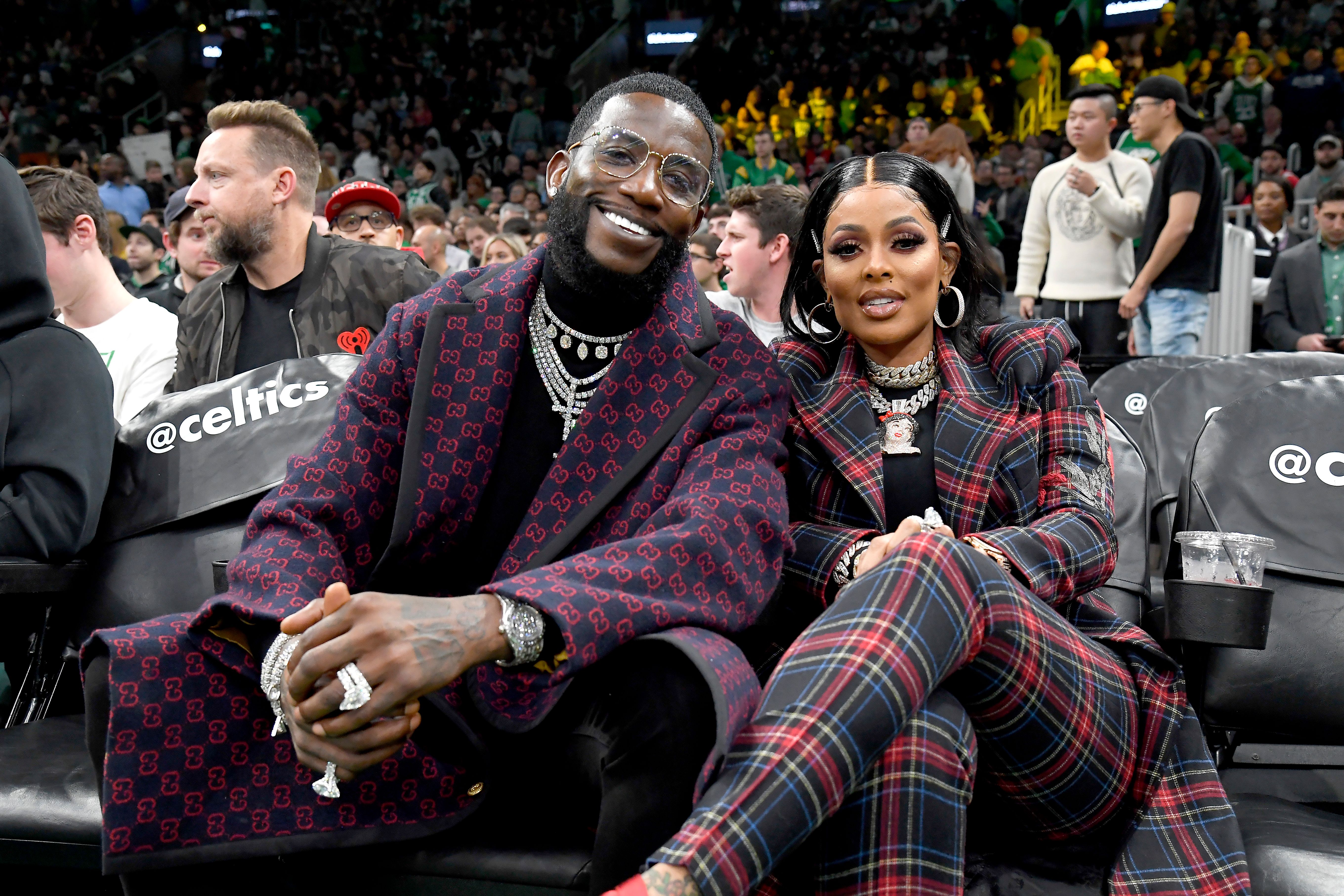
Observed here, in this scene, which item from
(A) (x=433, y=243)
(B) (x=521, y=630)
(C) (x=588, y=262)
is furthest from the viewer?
(A) (x=433, y=243)

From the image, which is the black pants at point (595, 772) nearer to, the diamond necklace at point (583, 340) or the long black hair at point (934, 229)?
the diamond necklace at point (583, 340)

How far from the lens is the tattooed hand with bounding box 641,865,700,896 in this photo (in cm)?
139

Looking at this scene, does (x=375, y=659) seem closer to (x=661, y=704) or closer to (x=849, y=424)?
(x=661, y=704)

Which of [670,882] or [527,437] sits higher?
[527,437]

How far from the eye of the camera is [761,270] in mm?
4566

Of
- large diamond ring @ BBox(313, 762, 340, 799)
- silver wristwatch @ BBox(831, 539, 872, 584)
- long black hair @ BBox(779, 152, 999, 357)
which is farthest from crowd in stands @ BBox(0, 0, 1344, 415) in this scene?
large diamond ring @ BBox(313, 762, 340, 799)

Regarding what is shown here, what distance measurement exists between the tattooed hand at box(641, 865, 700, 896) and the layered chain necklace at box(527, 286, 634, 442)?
2.68 feet

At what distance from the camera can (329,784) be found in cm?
159

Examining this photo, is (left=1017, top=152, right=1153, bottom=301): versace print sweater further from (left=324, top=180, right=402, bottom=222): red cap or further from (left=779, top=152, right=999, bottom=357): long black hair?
(left=779, top=152, right=999, bottom=357): long black hair

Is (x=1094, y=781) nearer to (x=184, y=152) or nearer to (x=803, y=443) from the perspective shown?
(x=803, y=443)

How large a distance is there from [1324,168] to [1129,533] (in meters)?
8.05

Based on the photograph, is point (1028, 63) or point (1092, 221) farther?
point (1028, 63)

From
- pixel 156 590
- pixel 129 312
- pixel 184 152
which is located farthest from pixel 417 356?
pixel 184 152

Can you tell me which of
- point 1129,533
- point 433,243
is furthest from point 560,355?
point 433,243
